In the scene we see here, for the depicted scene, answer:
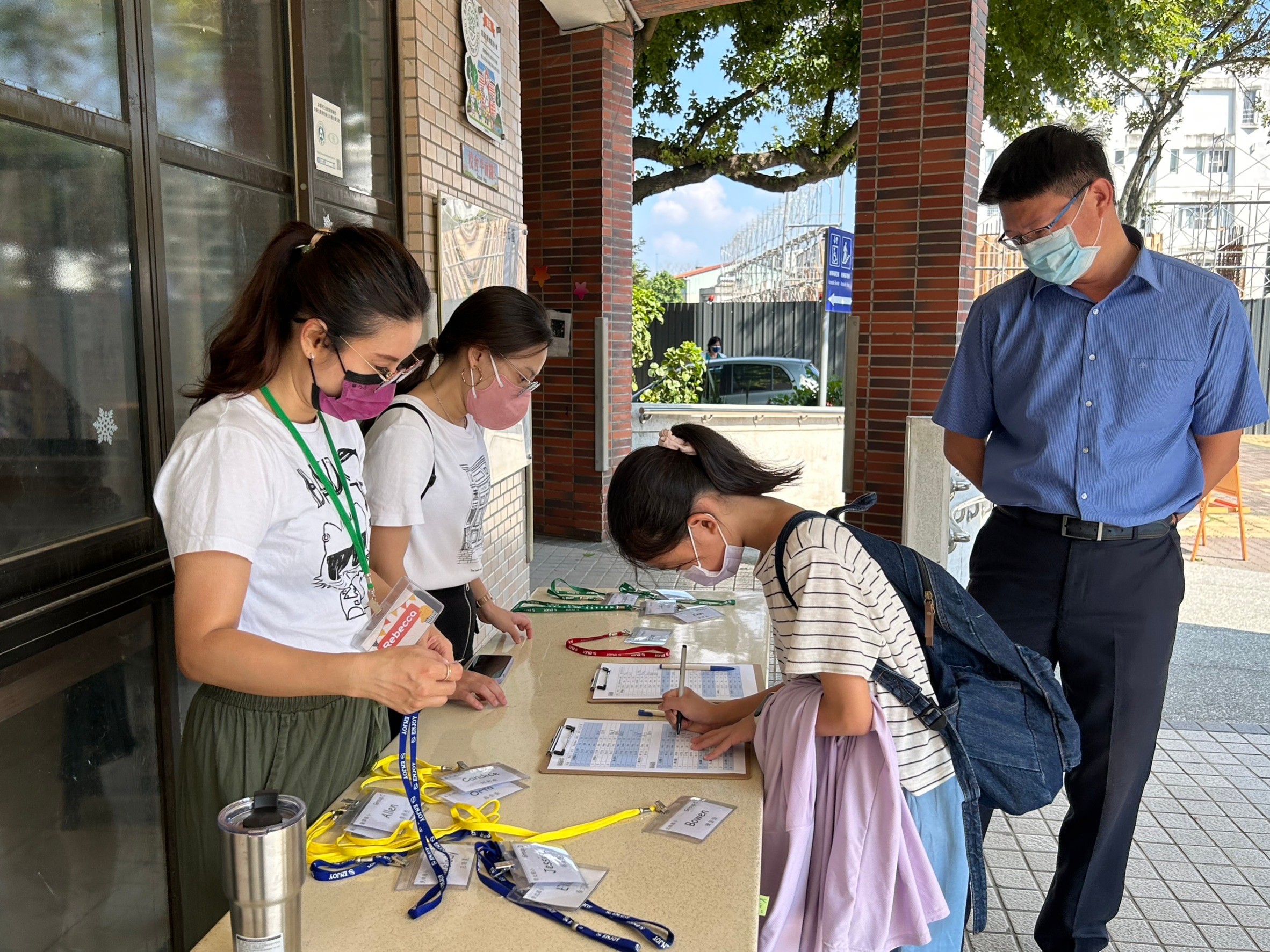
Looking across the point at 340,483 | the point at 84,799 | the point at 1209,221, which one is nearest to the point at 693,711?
the point at 340,483

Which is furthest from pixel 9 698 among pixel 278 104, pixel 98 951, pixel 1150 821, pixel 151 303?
pixel 1150 821

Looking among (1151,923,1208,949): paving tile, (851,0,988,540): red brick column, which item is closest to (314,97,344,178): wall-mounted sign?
(1151,923,1208,949): paving tile

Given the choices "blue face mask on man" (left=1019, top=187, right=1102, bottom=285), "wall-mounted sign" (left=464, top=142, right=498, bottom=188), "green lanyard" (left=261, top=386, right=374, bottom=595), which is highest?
"wall-mounted sign" (left=464, top=142, right=498, bottom=188)

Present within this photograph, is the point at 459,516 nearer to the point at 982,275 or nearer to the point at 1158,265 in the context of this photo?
the point at 1158,265

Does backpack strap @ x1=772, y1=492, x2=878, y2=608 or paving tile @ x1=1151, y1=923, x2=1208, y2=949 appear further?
paving tile @ x1=1151, y1=923, x2=1208, y2=949

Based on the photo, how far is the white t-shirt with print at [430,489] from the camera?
→ 7.18 ft

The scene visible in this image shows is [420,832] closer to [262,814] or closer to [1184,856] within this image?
[262,814]

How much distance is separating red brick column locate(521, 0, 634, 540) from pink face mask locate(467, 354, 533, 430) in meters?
5.48

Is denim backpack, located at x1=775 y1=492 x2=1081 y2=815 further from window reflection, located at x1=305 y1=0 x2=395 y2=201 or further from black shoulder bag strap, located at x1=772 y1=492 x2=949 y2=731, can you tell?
window reflection, located at x1=305 y1=0 x2=395 y2=201

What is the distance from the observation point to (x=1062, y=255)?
95.0 inches

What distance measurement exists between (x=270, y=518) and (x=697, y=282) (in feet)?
119

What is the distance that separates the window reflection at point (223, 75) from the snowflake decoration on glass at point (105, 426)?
715 millimetres

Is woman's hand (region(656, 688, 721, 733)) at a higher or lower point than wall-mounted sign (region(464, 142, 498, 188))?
lower

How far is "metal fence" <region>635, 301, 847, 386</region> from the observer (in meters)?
17.8
